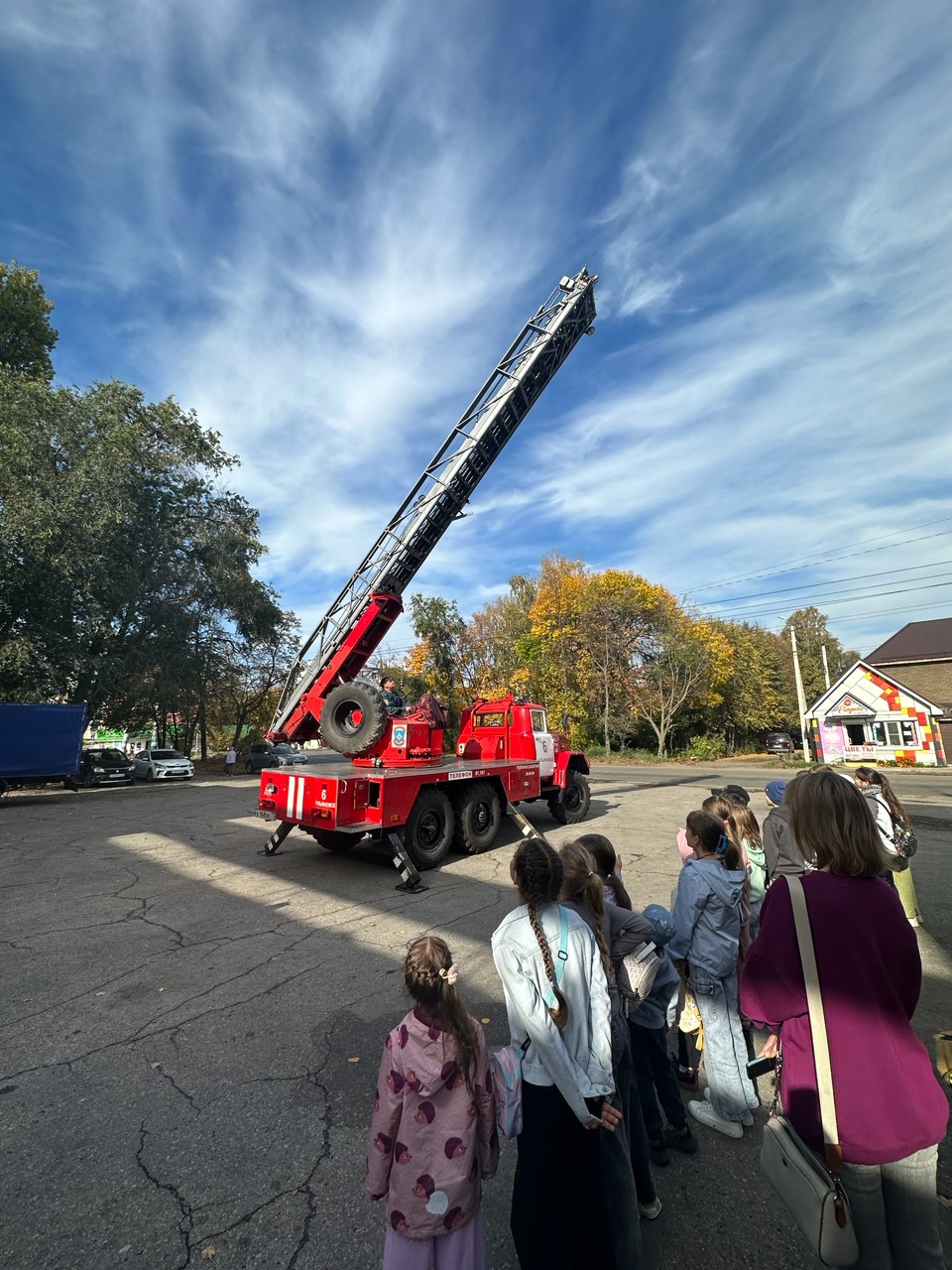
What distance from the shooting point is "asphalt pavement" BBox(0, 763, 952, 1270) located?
2.25m

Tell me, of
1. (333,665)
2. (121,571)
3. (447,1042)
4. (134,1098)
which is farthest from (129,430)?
(447,1042)

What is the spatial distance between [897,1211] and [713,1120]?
1.58 meters

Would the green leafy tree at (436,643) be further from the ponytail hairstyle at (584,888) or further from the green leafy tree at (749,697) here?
the ponytail hairstyle at (584,888)

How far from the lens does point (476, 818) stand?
883cm

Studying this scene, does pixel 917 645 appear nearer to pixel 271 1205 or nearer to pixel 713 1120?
pixel 713 1120

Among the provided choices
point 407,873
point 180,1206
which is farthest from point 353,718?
point 180,1206

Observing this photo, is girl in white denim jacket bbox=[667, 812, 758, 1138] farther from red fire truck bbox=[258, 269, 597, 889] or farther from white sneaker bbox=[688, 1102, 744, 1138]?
red fire truck bbox=[258, 269, 597, 889]

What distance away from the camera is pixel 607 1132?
6.57ft

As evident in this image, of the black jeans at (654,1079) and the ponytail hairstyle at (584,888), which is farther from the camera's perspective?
the black jeans at (654,1079)

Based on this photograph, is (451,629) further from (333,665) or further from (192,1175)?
(192,1175)

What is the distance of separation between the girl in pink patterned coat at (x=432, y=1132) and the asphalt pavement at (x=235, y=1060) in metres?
0.59

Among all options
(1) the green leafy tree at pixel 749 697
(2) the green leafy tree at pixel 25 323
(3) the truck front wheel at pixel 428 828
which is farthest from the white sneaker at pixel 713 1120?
(1) the green leafy tree at pixel 749 697

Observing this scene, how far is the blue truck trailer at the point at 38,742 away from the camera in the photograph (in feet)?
51.5

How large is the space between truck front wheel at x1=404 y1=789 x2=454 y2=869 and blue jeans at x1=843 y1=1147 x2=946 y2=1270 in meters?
6.39
